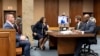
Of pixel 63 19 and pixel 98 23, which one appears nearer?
Result: pixel 63 19

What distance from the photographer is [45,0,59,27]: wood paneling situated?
1989cm

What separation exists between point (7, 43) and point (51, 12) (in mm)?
15905

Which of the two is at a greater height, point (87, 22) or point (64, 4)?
point (64, 4)

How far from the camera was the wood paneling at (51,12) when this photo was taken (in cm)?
1989

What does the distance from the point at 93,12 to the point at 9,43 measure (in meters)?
16.6

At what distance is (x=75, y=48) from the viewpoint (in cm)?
797

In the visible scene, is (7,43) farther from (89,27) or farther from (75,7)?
(75,7)

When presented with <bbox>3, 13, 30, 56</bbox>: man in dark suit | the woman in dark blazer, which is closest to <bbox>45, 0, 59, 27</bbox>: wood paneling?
the woman in dark blazer

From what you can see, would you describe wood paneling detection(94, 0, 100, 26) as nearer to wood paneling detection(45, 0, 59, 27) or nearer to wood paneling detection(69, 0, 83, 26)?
wood paneling detection(69, 0, 83, 26)

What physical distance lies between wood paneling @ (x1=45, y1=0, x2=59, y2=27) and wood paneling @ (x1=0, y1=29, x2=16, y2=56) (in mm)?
15604

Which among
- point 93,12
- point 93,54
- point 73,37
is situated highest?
point 93,12

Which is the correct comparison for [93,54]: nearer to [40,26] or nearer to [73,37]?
[73,37]

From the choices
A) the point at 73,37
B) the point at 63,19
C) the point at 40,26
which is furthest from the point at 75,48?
the point at 63,19

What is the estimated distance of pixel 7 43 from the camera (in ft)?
13.9
